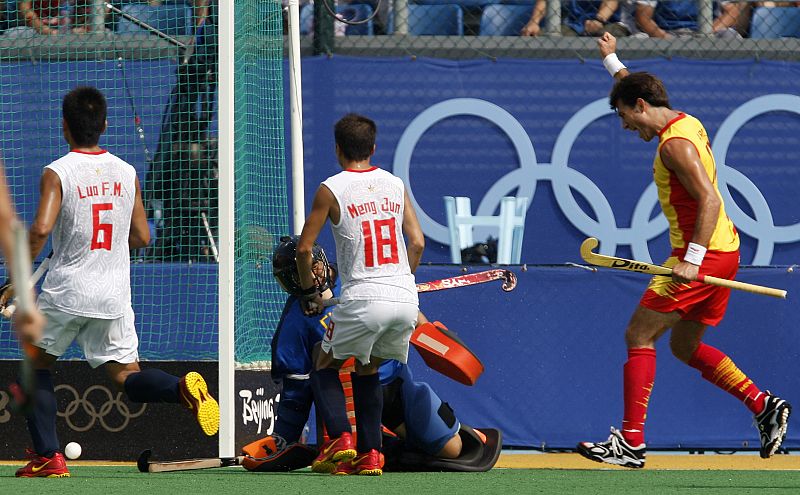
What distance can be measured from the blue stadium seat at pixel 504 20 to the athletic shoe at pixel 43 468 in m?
4.69

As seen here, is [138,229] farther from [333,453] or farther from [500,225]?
[500,225]

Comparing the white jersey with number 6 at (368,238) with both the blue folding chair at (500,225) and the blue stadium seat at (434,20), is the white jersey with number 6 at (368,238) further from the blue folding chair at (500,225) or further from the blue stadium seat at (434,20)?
the blue stadium seat at (434,20)

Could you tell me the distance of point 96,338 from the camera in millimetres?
5801

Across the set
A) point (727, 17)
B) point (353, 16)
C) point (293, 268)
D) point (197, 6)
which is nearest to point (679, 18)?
point (727, 17)

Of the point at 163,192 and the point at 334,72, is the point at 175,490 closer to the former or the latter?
the point at 163,192

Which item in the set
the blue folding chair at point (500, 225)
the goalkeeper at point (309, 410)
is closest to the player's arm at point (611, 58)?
the goalkeeper at point (309, 410)

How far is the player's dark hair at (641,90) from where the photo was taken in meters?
6.27

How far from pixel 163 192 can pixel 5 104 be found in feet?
3.69

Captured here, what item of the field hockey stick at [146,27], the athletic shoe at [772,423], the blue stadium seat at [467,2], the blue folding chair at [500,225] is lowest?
the athletic shoe at [772,423]

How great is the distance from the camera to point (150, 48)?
8.34 metres

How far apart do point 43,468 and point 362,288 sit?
5.00 ft

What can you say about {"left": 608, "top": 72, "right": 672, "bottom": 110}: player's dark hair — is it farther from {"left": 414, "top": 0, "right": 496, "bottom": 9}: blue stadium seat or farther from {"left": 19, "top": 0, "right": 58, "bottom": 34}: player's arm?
{"left": 19, "top": 0, "right": 58, "bottom": 34}: player's arm

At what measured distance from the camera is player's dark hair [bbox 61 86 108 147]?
5699mm

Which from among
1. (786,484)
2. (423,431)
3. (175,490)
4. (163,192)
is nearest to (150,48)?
(163,192)
